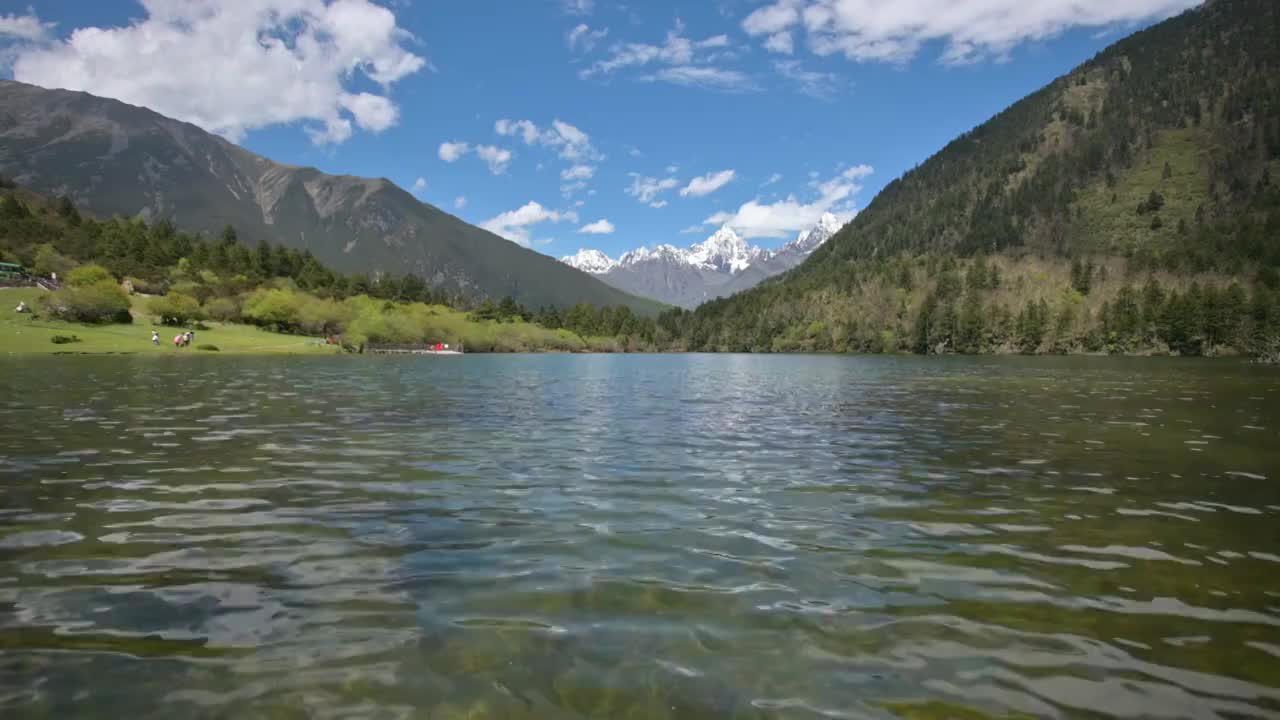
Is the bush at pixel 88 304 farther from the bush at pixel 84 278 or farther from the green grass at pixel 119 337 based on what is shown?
the bush at pixel 84 278

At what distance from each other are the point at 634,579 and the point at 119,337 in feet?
534

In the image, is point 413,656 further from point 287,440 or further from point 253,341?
point 253,341

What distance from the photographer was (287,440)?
88.3 ft

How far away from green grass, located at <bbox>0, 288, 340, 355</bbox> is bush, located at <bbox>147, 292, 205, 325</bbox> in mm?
3700

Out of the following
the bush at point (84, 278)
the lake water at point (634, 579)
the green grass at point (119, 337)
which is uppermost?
the bush at point (84, 278)

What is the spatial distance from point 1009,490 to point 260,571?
58.7 ft

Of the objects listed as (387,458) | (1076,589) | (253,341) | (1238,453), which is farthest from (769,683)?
(253,341)

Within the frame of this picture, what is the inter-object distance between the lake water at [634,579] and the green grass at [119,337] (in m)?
119

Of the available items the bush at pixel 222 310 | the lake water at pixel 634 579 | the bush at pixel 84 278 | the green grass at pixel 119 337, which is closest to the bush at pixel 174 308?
the green grass at pixel 119 337

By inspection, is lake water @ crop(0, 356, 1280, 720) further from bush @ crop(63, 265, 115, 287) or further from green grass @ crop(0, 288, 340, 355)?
bush @ crop(63, 265, 115, 287)

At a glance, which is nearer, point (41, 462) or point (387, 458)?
point (41, 462)

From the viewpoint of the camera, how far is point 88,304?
147625 millimetres

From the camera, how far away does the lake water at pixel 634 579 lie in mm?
7523

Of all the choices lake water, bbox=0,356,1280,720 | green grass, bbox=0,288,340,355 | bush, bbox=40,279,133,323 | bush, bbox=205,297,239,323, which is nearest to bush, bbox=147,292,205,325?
green grass, bbox=0,288,340,355
